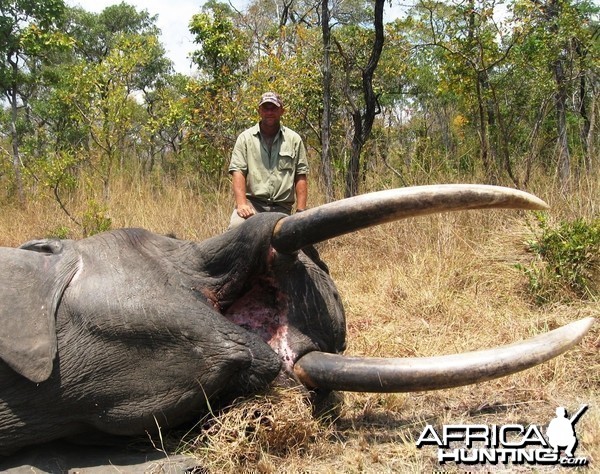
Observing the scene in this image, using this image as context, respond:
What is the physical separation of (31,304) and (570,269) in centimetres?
371

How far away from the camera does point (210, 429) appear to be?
2.63 metres

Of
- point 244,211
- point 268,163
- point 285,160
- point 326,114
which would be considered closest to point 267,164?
point 268,163

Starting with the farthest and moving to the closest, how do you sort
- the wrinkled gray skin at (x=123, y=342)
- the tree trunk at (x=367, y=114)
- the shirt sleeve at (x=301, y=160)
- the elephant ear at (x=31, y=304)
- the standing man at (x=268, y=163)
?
the tree trunk at (x=367, y=114), the shirt sleeve at (x=301, y=160), the standing man at (x=268, y=163), the wrinkled gray skin at (x=123, y=342), the elephant ear at (x=31, y=304)

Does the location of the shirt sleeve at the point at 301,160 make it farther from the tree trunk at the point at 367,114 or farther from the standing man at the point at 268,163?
the tree trunk at the point at 367,114

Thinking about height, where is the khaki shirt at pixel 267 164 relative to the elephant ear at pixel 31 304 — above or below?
above

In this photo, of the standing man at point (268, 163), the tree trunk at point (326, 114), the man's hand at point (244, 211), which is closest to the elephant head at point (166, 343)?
the man's hand at point (244, 211)

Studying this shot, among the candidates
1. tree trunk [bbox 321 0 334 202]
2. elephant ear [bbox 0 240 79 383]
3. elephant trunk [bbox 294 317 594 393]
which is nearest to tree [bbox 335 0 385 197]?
tree trunk [bbox 321 0 334 202]

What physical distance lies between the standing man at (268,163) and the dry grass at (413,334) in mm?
984

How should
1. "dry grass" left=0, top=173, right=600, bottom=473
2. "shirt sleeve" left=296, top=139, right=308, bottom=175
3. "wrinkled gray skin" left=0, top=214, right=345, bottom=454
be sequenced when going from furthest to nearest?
"shirt sleeve" left=296, top=139, right=308, bottom=175, "dry grass" left=0, top=173, right=600, bottom=473, "wrinkled gray skin" left=0, top=214, right=345, bottom=454

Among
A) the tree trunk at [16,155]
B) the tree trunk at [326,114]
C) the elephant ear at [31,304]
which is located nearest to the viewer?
the elephant ear at [31,304]

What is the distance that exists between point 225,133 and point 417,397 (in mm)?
6734

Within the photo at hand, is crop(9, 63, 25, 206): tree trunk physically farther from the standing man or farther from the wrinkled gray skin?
the wrinkled gray skin

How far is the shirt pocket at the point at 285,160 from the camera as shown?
16.9ft

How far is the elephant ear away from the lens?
7.99 ft
